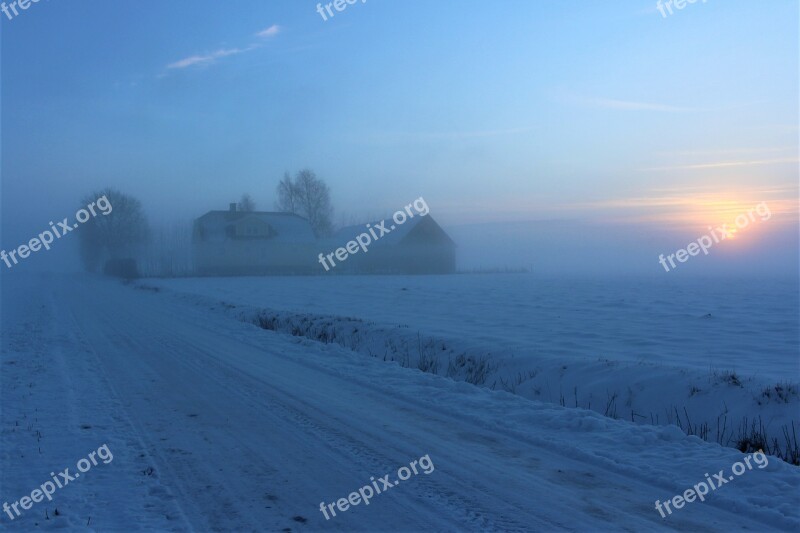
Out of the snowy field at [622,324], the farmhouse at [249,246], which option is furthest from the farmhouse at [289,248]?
the snowy field at [622,324]

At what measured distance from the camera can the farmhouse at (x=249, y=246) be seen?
71688mm

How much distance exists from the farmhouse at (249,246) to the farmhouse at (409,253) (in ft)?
17.5

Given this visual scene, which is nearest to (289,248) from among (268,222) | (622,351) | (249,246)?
(268,222)

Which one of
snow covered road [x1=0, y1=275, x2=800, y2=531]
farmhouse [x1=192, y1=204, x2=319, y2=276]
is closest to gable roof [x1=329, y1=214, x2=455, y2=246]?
farmhouse [x1=192, y1=204, x2=319, y2=276]

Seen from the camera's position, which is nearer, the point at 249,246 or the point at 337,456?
the point at 337,456

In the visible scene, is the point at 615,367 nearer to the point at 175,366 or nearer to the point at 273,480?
the point at 273,480

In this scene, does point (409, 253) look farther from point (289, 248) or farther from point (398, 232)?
point (289, 248)

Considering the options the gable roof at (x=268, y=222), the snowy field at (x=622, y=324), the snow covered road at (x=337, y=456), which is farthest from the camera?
the gable roof at (x=268, y=222)

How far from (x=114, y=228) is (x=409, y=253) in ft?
163

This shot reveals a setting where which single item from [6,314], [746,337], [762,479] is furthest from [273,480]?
[6,314]

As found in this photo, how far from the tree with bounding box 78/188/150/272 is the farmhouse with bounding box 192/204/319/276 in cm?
2654

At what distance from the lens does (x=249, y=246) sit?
7212 cm

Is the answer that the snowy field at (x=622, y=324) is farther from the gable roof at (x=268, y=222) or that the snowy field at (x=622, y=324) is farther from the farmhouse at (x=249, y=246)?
the gable roof at (x=268, y=222)

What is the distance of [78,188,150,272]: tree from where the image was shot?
94938 mm
